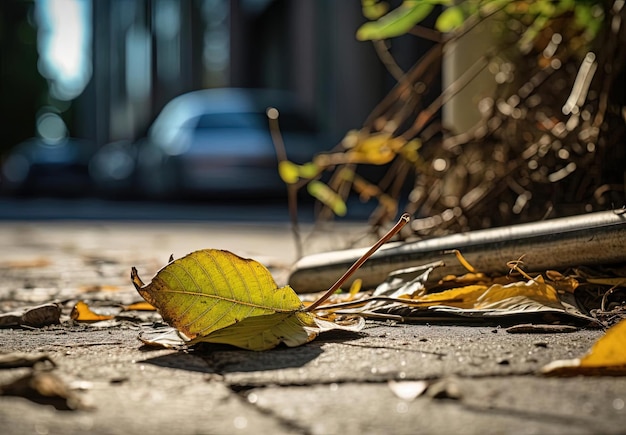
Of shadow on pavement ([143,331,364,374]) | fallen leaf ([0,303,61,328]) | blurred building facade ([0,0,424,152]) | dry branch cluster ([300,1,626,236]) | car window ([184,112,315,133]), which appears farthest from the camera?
blurred building facade ([0,0,424,152])

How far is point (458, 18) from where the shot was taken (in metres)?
2.30

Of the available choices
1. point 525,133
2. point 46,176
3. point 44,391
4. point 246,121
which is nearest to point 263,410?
point 44,391

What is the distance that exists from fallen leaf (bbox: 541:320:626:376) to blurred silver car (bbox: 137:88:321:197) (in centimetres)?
922

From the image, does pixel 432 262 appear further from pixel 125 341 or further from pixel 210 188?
pixel 210 188

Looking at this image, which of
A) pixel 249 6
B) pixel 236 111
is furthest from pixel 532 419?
pixel 249 6

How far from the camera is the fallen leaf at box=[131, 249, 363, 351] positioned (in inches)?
54.3

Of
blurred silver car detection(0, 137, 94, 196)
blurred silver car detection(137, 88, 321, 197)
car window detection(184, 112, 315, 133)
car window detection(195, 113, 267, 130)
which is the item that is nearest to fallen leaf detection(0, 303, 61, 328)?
blurred silver car detection(137, 88, 321, 197)

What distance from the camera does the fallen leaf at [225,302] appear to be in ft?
4.52

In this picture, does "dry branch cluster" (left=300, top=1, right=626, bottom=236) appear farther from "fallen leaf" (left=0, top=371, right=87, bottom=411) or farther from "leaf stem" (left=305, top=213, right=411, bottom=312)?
"fallen leaf" (left=0, top=371, right=87, bottom=411)

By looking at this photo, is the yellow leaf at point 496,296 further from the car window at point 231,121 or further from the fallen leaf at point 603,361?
the car window at point 231,121

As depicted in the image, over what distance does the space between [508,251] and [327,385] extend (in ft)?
2.46

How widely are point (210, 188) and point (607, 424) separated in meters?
10.2

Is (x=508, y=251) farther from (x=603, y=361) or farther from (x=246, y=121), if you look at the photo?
(x=246, y=121)

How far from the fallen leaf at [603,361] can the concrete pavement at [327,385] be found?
0.05 feet
